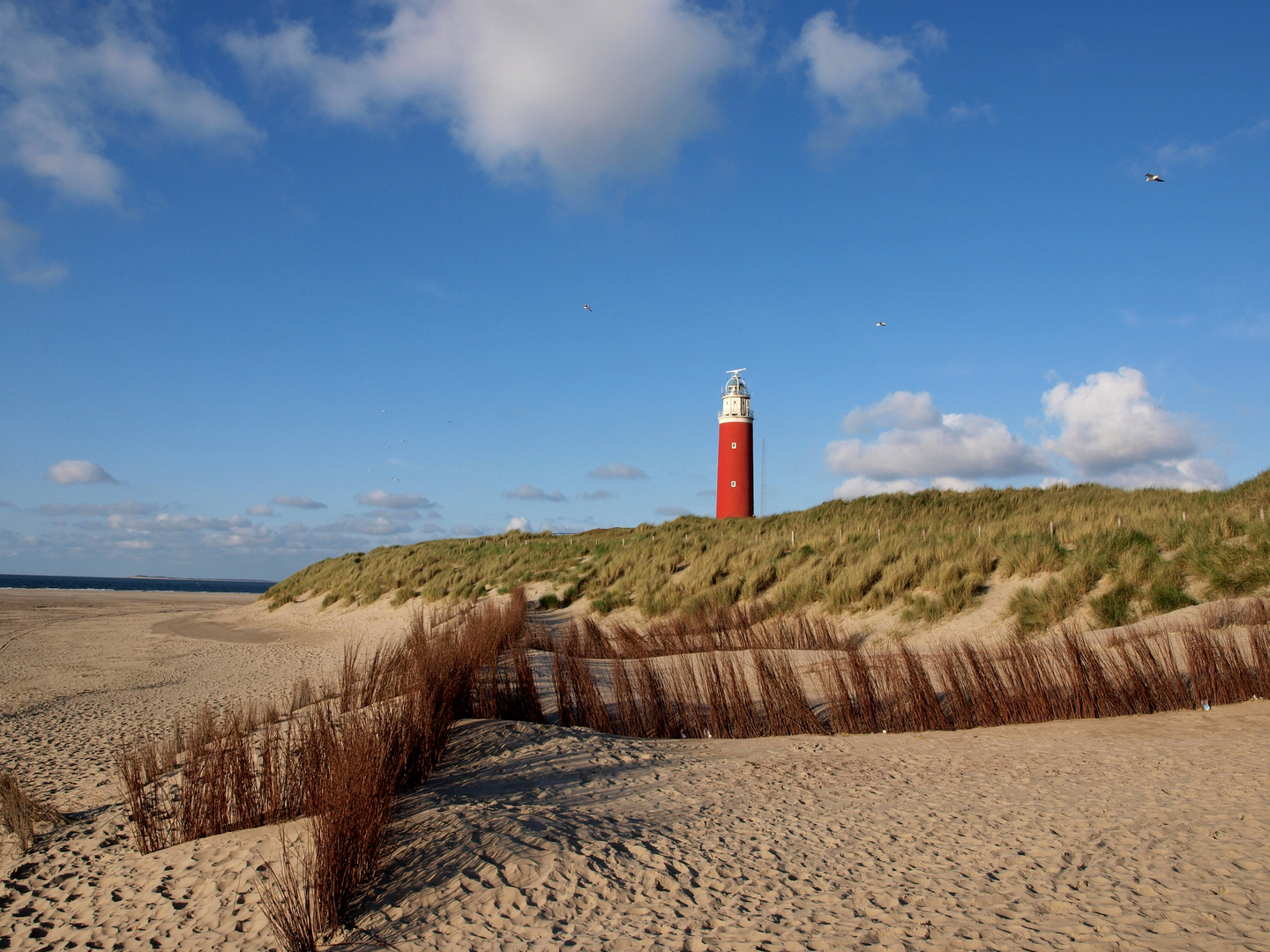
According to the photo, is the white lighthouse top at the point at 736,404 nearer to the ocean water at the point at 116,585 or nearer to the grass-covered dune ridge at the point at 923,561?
the grass-covered dune ridge at the point at 923,561

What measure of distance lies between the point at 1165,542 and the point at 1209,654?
641 centimetres

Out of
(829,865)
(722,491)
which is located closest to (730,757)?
(829,865)

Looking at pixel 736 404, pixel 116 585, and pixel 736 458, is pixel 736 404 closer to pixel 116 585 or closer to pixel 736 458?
pixel 736 458

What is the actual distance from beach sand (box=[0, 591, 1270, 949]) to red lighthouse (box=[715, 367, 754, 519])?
26.4 metres

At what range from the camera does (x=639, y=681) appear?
661 centimetres

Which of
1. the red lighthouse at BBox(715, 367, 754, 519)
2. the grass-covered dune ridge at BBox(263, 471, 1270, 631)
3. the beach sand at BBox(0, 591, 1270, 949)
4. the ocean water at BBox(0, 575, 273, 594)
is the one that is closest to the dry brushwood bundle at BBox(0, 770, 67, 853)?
the beach sand at BBox(0, 591, 1270, 949)

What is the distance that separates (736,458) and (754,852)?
29774 millimetres

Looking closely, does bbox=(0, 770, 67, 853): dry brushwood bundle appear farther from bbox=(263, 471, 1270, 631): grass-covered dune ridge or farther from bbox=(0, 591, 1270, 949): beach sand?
bbox=(263, 471, 1270, 631): grass-covered dune ridge

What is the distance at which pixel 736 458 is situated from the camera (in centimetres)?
3284

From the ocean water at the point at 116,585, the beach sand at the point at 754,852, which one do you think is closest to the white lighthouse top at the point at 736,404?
the beach sand at the point at 754,852

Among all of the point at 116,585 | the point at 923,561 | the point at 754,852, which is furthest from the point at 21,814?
the point at 116,585

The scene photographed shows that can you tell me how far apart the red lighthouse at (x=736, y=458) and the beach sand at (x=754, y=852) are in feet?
86.8

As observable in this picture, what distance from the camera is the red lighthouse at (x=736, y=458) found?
32312 millimetres

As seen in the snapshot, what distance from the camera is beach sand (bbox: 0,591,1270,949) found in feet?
8.90
